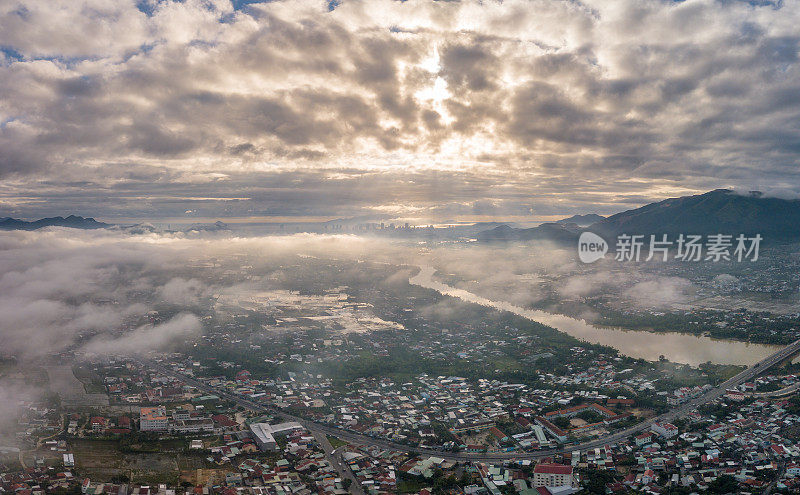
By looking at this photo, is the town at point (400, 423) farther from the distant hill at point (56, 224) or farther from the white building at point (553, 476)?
the distant hill at point (56, 224)

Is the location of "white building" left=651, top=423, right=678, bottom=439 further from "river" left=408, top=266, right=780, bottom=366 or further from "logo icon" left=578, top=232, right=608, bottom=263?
"logo icon" left=578, top=232, right=608, bottom=263

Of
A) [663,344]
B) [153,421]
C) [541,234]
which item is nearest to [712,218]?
[541,234]

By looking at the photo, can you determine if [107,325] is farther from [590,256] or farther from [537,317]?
[590,256]

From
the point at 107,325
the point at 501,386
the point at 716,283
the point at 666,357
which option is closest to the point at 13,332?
the point at 107,325

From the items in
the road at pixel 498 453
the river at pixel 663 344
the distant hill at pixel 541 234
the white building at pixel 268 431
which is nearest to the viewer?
the road at pixel 498 453

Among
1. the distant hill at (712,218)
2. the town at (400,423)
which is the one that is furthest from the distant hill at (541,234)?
the town at (400,423)

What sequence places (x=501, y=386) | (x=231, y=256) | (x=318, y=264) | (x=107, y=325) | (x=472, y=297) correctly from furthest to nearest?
(x=231, y=256), (x=318, y=264), (x=472, y=297), (x=107, y=325), (x=501, y=386)
